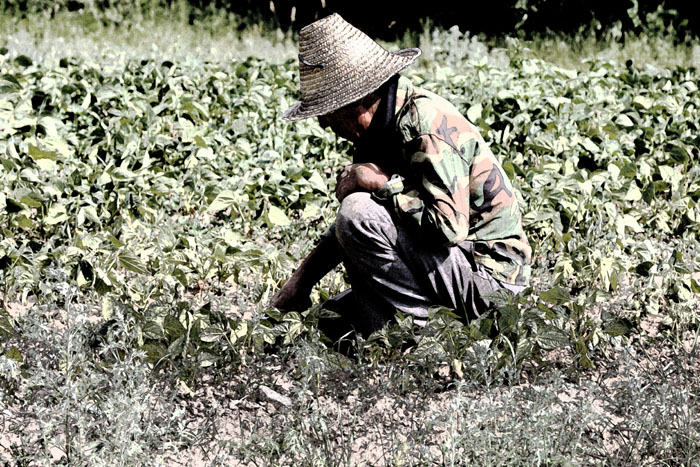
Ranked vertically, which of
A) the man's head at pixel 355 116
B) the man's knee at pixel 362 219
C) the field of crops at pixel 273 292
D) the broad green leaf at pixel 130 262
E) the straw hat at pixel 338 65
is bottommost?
the field of crops at pixel 273 292

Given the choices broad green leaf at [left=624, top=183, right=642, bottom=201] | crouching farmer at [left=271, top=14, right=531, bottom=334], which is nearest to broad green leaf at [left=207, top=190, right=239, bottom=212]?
crouching farmer at [left=271, top=14, right=531, bottom=334]

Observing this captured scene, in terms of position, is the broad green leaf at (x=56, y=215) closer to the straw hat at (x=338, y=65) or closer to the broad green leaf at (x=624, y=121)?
→ the straw hat at (x=338, y=65)

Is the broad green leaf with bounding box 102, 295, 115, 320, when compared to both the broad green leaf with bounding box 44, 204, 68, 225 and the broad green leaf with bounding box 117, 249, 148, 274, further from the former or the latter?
the broad green leaf with bounding box 44, 204, 68, 225

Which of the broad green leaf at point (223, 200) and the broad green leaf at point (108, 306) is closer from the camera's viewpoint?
the broad green leaf at point (108, 306)

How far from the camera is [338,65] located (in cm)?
281

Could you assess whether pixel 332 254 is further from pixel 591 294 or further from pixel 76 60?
pixel 76 60

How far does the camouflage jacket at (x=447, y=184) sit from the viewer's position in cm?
277

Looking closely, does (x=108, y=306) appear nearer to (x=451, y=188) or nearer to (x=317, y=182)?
(x=451, y=188)

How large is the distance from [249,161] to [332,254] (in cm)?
178

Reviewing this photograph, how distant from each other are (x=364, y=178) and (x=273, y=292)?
85cm

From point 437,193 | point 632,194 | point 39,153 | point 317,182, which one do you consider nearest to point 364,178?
point 437,193

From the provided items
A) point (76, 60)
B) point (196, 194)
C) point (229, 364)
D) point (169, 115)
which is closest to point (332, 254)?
point (229, 364)

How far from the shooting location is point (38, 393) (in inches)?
106

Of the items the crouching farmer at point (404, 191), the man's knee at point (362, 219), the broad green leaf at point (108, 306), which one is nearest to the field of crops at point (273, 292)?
the broad green leaf at point (108, 306)
